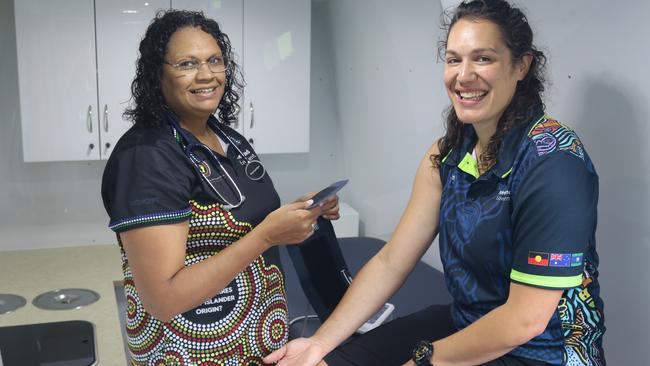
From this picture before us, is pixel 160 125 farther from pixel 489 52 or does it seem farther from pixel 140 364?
pixel 489 52

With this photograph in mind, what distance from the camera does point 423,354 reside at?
1.39 metres

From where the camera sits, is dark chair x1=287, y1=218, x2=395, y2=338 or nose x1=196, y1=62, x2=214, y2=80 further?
dark chair x1=287, y1=218, x2=395, y2=338

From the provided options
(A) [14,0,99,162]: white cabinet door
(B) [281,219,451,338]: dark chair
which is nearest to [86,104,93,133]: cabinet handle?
(A) [14,0,99,162]: white cabinet door

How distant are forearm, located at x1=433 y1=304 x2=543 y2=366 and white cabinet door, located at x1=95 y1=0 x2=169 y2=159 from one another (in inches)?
89.3

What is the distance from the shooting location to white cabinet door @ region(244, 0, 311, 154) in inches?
132

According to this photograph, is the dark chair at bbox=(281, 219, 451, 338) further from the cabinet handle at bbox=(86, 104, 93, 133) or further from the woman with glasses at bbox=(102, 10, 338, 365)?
the cabinet handle at bbox=(86, 104, 93, 133)

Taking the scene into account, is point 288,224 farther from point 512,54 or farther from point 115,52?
point 115,52

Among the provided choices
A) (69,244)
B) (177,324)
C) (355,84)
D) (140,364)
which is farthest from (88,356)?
(355,84)

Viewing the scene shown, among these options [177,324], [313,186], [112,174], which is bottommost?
[313,186]

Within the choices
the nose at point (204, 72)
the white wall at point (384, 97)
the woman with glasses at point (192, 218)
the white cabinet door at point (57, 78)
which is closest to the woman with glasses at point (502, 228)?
the woman with glasses at point (192, 218)

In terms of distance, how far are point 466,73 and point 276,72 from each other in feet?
7.12

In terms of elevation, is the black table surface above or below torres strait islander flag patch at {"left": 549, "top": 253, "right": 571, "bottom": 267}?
below

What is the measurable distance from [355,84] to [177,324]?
2389mm

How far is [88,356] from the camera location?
7.07 ft
